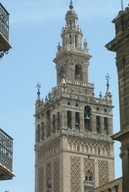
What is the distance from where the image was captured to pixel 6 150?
56.5ft

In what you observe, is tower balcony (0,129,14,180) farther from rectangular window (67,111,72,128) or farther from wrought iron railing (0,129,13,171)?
rectangular window (67,111,72,128)

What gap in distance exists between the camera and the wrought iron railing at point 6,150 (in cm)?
1706

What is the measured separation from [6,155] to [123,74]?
648 centimetres

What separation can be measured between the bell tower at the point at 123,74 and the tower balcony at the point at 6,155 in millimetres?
4706

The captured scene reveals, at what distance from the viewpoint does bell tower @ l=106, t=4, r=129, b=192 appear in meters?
20.9

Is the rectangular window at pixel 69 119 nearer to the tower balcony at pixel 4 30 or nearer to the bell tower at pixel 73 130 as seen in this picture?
the bell tower at pixel 73 130

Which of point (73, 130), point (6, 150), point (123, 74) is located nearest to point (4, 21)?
point (6, 150)

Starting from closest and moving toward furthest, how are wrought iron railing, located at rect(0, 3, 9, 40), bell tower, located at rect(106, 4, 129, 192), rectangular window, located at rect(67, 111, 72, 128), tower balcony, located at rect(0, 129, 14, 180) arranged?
tower balcony, located at rect(0, 129, 14, 180)
wrought iron railing, located at rect(0, 3, 9, 40)
bell tower, located at rect(106, 4, 129, 192)
rectangular window, located at rect(67, 111, 72, 128)

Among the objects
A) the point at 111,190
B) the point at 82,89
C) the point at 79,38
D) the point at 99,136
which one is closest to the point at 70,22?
the point at 79,38

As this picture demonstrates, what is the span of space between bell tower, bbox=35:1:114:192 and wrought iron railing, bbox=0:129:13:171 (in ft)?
176

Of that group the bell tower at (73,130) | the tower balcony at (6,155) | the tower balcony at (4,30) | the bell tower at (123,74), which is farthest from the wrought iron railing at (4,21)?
the bell tower at (73,130)

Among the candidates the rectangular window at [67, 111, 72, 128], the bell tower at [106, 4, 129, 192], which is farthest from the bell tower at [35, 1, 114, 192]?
the bell tower at [106, 4, 129, 192]

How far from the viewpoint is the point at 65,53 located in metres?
77.7

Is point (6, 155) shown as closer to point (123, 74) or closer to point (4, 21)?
point (4, 21)
